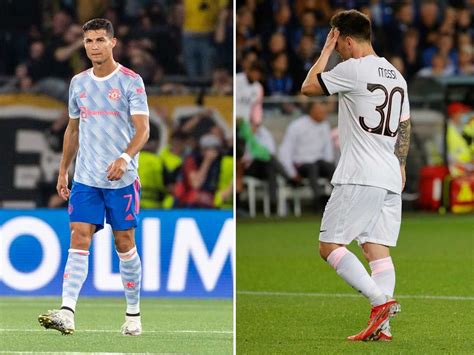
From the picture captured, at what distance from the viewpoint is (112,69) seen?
233 inches

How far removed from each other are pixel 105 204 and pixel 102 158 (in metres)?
0.39

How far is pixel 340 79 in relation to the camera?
6559 mm

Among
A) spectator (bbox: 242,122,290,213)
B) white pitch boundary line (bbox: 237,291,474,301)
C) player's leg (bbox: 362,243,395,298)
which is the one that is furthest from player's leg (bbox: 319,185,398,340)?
spectator (bbox: 242,122,290,213)

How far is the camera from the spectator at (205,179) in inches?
437

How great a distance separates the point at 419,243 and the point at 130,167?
24.5 feet

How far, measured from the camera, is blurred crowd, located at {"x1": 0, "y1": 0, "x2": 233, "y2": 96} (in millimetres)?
11812

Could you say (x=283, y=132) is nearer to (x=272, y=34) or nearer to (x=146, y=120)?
(x=272, y=34)

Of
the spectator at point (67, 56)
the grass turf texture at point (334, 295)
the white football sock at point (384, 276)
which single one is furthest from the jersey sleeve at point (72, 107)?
the spectator at point (67, 56)

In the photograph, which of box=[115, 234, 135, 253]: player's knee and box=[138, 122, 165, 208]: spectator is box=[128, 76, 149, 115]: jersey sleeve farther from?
box=[138, 122, 165, 208]: spectator

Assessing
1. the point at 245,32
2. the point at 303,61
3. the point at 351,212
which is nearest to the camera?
the point at 351,212

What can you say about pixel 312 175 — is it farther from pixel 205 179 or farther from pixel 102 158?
pixel 102 158

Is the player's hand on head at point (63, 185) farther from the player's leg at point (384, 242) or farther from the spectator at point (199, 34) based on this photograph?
the spectator at point (199, 34)

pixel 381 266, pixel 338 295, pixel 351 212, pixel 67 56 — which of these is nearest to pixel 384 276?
pixel 381 266

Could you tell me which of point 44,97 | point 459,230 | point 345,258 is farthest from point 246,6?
point 345,258
